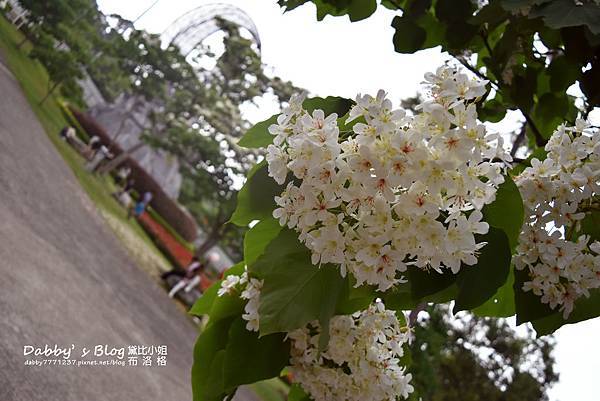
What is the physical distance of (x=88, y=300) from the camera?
16.7 ft

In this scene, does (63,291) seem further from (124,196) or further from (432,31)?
(124,196)

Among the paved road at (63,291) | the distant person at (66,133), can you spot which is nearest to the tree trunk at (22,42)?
the distant person at (66,133)

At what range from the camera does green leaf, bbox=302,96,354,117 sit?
2.47 ft

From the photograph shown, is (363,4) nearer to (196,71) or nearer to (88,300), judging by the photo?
(88,300)

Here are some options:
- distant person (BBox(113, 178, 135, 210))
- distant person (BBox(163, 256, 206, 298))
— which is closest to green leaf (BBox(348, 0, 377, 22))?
distant person (BBox(163, 256, 206, 298))

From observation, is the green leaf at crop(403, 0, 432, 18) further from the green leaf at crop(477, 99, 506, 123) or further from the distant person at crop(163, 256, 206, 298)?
the distant person at crop(163, 256, 206, 298)

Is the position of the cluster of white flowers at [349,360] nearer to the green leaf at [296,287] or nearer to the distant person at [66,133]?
the green leaf at [296,287]

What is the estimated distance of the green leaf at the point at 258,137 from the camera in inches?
30.2

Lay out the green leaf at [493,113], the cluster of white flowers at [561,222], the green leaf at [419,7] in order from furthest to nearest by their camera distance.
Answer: the green leaf at [493,113], the green leaf at [419,7], the cluster of white flowers at [561,222]

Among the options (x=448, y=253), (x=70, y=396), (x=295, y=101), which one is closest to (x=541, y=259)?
(x=448, y=253)

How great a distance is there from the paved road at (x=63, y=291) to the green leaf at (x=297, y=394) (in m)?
2.03

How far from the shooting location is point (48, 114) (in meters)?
11.6

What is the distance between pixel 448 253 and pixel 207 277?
12.9 m

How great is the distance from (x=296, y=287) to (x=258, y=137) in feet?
0.70
